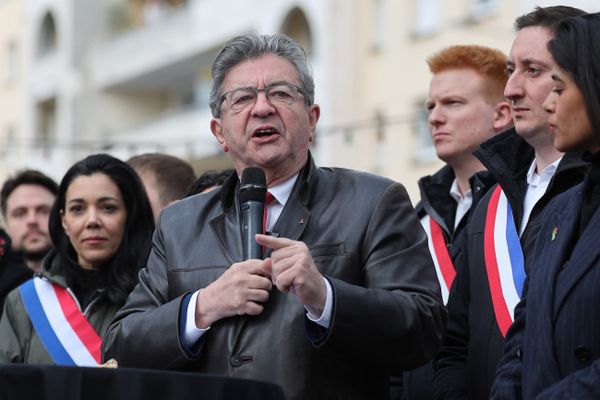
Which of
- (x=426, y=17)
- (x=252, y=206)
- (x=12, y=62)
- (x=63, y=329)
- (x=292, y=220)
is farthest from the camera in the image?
(x=12, y=62)

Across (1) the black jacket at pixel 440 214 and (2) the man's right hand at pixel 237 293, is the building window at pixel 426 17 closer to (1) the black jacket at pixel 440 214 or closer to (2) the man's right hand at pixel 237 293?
(1) the black jacket at pixel 440 214

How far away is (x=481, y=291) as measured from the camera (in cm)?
592

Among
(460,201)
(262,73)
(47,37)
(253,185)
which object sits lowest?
(253,185)

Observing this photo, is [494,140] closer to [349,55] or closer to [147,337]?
[147,337]

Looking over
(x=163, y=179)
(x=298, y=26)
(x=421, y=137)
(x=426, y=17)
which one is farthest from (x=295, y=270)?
(x=298, y=26)

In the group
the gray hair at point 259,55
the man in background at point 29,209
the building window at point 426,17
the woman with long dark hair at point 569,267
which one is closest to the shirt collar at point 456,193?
the gray hair at point 259,55

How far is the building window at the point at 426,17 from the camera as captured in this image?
2623 centimetres

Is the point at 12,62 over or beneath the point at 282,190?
over

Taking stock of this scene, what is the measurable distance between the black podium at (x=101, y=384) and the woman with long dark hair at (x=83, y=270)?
2676 mm

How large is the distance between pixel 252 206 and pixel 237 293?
0.28 m

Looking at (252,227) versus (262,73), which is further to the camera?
(262,73)

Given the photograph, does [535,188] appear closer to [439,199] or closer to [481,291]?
[481,291]

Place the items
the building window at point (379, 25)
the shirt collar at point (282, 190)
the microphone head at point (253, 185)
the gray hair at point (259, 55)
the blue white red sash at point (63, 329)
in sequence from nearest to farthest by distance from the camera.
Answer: the microphone head at point (253, 185), the shirt collar at point (282, 190), the gray hair at point (259, 55), the blue white red sash at point (63, 329), the building window at point (379, 25)

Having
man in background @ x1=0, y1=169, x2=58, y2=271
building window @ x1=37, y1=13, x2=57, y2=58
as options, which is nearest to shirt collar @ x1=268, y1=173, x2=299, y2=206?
man in background @ x1=0, y1=169, x2=58, y2=271
